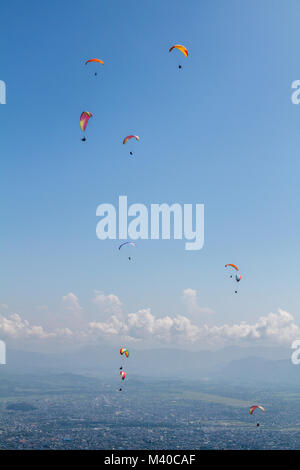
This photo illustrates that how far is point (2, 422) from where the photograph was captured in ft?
499

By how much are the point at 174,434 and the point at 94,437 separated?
29464mm

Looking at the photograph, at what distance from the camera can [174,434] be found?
13300 cm
